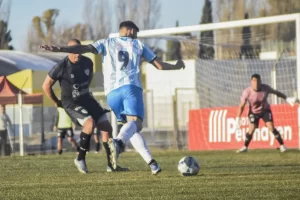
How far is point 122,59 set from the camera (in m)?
13.7

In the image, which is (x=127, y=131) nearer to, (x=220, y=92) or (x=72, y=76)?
(x=72, y=76)

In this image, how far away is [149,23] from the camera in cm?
8412

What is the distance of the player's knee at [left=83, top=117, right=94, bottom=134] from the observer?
1538 cm

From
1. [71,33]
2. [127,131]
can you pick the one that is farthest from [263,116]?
[71,33]

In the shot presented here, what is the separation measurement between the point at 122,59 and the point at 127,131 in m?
1.16

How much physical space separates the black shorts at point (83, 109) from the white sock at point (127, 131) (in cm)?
232

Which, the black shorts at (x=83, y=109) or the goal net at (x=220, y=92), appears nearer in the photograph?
the black shorts at (x=83, y=109)

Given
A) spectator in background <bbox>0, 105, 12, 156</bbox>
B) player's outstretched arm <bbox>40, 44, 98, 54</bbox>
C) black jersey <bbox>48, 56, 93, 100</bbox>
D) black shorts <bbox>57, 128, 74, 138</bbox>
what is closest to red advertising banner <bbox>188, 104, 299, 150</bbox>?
black shorts <bbox>57, 128, 74, 138</bbox>

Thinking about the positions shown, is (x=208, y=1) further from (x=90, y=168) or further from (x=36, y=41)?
(x=90, y=168)

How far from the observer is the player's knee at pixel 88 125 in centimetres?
1538

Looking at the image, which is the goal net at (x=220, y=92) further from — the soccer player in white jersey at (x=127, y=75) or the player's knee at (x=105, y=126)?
the soccer player in white jersey at (x=127, y=75)

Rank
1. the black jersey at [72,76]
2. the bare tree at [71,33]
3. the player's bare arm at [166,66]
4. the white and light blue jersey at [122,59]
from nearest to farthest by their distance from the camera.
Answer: the player's bare arm at [166,66] < the white and light blue jersey at [122,59] < the black jersey at [72,76] < the bare tree at [71,33]

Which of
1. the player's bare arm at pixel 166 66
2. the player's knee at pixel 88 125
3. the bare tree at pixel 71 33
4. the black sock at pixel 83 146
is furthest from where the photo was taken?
the bare tree at pixel 71 33

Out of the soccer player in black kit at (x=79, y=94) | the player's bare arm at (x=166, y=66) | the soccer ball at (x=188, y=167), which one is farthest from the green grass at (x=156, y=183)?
the player's bare arm at (x=166, y=66)
